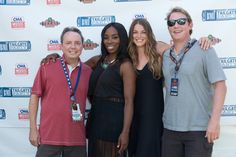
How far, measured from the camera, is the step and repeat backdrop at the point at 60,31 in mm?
3865

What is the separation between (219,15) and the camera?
3.84 m

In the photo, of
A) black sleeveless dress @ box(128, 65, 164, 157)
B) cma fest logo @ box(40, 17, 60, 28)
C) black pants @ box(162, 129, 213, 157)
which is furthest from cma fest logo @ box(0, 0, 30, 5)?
black pants @ box(162, 129, 213, 157)

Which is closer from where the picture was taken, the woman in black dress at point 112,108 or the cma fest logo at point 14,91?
the woman in black dress at point 112,108

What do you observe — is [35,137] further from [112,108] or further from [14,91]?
[14,91]

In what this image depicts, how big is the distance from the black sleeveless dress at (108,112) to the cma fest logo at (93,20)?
87cm

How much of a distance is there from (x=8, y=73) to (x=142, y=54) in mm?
1666

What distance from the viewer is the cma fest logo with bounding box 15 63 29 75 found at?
13.6 feet

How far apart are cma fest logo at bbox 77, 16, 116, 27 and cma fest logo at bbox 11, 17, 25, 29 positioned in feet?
2.06

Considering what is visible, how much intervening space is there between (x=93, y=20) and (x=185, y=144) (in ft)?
5.86

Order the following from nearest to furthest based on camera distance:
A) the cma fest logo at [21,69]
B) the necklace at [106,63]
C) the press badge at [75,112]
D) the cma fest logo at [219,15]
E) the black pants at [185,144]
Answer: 1. the black pants at [185,144]
2. the press badge at [75,112]
3. the necklace at [106,63]
4. the cma fest logo at [219,15]
5. the cma fest logo at [21,69]

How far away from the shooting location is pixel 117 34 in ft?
11.1

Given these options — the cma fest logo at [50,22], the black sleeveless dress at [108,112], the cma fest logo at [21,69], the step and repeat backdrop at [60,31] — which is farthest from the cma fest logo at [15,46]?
the black sleeveless dress at [108,112]

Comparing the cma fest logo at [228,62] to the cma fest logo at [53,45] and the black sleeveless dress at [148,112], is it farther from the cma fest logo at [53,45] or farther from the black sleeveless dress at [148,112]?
the cma fest logo at [53,45]

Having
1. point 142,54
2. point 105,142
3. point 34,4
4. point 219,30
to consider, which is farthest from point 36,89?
point 219,30
